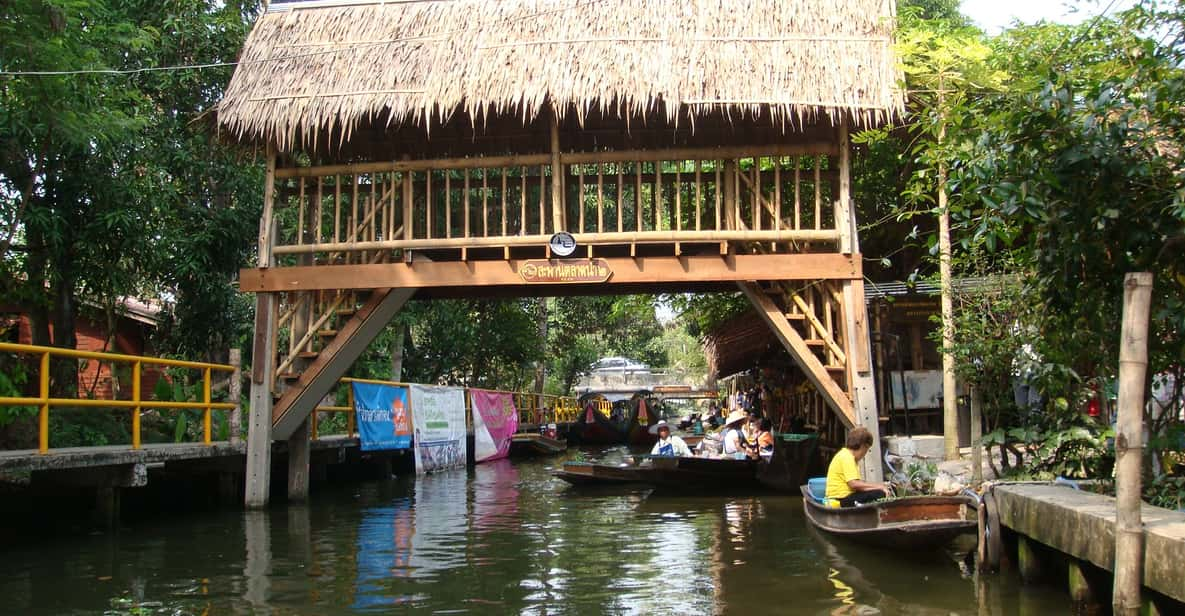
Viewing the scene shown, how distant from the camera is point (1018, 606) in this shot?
6.55m

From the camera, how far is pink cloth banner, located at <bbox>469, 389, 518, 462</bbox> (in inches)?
853

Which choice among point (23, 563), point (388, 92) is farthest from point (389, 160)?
point (23, 563)

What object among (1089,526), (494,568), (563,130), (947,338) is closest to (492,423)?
(563,130)

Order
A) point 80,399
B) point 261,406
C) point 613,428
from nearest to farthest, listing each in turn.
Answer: point 80,399, point 261,406, point 613,428

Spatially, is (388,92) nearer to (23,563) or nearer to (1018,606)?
(23,563)

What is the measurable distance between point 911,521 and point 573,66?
6.67 metres

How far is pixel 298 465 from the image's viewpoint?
13805mm

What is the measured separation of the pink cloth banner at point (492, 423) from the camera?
2167cm

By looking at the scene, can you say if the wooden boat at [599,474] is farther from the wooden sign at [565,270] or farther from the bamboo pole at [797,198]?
the bamboo pole at [797,198]

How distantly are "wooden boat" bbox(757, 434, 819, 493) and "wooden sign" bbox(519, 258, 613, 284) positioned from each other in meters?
4.49

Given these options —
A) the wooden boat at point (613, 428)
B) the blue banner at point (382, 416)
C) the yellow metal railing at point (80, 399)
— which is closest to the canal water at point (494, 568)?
the yellow metal railing at point (80, 399)

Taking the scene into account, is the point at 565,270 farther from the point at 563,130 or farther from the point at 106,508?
the point at 106,508

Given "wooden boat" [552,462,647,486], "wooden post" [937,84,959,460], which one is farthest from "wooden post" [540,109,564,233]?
"wooden boat" [552,462,647,486]

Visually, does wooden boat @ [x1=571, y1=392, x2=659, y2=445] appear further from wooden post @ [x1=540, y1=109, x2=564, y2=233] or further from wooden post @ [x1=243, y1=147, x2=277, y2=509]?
wooden post @ [x1=540, y1=109, x2=564, y2=233]
